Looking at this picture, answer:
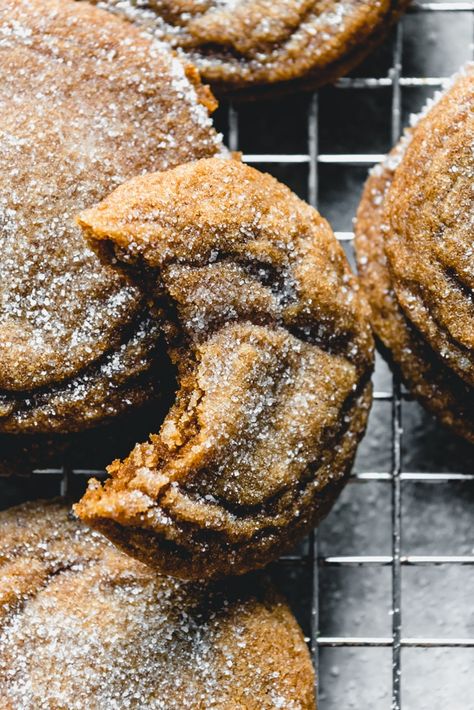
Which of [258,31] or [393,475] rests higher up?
[258,31]

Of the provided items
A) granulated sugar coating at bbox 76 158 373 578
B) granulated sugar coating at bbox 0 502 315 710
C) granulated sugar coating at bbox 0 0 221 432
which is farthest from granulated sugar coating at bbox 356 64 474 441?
granulated sugar coating at bbox 0 502 315 710

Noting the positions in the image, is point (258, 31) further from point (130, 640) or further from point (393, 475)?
point (130, 640)

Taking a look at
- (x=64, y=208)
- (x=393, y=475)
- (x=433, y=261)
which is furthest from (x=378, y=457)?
(x=64, y=208)

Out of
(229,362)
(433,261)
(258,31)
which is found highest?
(258,31)

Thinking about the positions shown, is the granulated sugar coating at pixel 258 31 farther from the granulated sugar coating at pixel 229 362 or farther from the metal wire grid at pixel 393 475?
the granulated sugar coating at pixel 229 362

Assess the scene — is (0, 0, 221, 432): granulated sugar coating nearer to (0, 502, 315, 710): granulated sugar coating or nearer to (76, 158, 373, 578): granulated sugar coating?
(76, 158, 373, 578): granulated sugar coating

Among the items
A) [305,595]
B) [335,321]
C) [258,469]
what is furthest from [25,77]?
[305,595]
